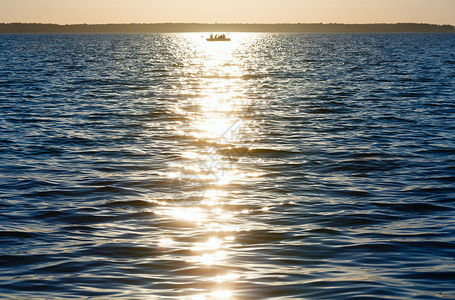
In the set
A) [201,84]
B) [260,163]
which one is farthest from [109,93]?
[260,163]

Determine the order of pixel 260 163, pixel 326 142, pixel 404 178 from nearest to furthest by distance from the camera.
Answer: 1. pixel 404 178
2. pixel 260 163
3. pixel 326 142

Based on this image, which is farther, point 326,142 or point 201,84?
point 201,84

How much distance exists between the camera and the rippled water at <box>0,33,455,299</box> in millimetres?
9578

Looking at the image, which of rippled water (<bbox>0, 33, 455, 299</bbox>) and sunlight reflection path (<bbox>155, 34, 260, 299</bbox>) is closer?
rippled water (<bbox>0, 33, 455, 299</bbox>)

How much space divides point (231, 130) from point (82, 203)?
472 inches

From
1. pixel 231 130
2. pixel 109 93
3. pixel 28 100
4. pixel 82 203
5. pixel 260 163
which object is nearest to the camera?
pixel 82 203

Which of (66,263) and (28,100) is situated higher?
(28,100)

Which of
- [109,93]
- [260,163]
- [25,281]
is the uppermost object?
[109,93]

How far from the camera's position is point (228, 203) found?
46.1 ft

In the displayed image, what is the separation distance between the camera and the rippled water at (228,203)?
9.58 meters

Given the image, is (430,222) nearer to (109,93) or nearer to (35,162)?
(35,162)

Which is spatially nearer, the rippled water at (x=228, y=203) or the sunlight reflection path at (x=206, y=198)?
the rippled water at (x=228, y=203)

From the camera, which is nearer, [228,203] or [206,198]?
[228,203]

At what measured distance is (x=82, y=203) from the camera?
46.1ft
